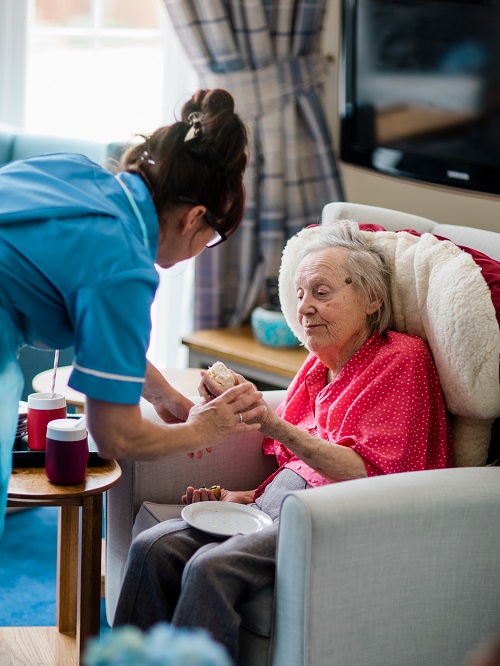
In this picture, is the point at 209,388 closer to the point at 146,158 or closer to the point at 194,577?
the point at 194,577

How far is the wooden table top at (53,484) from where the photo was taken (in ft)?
5.79

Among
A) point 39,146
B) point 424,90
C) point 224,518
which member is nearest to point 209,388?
point 224,518

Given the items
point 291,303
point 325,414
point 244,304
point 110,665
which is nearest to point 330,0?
point 244,304

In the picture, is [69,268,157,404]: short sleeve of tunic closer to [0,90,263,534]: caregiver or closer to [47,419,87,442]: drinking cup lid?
[0,90,263,534]: caregiver

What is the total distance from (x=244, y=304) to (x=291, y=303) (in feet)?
4.42

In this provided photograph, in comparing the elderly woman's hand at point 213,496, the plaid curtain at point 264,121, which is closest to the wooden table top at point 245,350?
the plaid curtain at point 264,121

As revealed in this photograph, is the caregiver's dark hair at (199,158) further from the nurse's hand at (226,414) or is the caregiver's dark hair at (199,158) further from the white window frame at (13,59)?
the white window frame at (13,59)

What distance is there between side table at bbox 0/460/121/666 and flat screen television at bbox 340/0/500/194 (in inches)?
59.4

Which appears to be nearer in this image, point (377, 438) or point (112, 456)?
point (112, 456)

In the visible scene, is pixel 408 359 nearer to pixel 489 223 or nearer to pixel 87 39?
pixel 489 223

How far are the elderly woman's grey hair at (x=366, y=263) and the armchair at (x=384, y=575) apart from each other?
404mm

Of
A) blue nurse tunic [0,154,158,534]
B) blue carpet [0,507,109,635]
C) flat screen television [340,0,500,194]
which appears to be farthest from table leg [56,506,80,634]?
flat screen television [340,0,500,194]

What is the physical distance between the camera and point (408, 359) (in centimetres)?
189

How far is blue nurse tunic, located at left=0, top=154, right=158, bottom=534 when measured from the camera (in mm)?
1383
